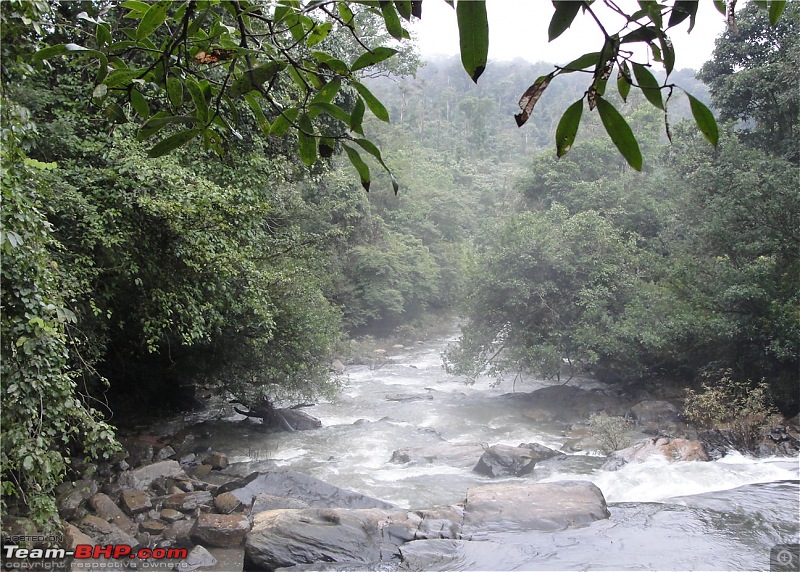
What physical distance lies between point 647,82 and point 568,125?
117mm

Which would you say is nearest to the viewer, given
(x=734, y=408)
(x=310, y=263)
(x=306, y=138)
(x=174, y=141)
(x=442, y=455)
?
(x=174, y=141)

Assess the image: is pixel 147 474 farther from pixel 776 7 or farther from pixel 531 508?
pixel 776 7

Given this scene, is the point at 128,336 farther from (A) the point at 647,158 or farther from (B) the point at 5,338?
(A) the point at 647,158

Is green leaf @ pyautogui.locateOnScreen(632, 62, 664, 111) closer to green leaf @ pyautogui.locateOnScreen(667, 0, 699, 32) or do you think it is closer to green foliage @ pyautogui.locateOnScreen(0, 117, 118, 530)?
green leaf @ pyautogui.locateOnScreen(667, 0, 699, 32)

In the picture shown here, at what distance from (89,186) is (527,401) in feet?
30.3

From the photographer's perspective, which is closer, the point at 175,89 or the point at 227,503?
the point at 175,89

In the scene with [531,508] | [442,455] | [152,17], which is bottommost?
[442,455]

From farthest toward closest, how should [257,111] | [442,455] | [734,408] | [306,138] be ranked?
[734,408], [442,455], [257,111], [306,138]

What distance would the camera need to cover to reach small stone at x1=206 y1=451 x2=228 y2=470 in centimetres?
744

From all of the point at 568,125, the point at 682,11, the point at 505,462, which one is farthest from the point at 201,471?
the point at 682,11

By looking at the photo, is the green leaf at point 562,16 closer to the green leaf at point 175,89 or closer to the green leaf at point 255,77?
the green leaf at point 255,77

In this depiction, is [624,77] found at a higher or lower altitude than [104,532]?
higher

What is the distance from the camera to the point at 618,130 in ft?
2.42

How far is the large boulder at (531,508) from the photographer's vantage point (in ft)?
17.5
